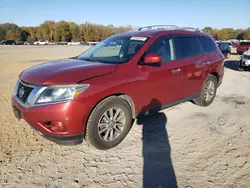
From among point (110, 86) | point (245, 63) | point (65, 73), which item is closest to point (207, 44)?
point (110, 86)

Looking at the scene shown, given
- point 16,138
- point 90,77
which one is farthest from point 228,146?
point 16,138

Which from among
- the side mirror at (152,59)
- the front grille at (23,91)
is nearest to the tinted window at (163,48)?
the side mirror at (152,59)

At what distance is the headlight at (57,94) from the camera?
279 cm

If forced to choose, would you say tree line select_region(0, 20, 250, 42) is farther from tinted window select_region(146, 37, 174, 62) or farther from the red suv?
tinted window select_region(146, 37, 174, 62)

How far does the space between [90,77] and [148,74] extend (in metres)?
1.10

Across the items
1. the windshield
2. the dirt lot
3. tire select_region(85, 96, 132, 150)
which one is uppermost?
the windshield

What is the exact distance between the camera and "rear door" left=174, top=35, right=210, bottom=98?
4.33m

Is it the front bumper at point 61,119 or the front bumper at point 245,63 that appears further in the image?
the front bumper at point 245,63

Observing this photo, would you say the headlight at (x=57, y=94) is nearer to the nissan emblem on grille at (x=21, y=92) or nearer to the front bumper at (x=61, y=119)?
the front bumper at (x=61, y=119)

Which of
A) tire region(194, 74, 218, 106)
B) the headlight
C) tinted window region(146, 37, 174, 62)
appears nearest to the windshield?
tinted window region(146, 37, 174, 62)

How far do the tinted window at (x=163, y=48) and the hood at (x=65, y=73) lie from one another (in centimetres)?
96

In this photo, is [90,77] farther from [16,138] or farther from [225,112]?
[225,112]

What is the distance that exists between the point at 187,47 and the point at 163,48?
811 millimetres

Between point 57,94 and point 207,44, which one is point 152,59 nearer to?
point 57,94
